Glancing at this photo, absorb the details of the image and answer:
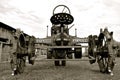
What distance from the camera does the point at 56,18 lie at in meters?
7.02

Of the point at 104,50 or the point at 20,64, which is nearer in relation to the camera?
the point at 104,50

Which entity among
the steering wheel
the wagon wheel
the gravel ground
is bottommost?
the gravel ground

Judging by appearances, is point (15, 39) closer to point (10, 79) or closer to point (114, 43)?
point (10, 79)

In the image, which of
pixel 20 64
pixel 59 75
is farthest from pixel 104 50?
pixel 20 64

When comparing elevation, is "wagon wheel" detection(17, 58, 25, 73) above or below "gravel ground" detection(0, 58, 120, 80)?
above

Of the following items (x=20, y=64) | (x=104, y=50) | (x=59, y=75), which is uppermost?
(x=104, y=50)

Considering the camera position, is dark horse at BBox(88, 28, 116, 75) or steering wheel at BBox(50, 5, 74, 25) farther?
steering wheel at BBox(50, 5, 74, 25)

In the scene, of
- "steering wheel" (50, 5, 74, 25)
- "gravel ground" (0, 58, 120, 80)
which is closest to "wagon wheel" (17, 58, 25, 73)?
"gravel ground" (0, 58, 120, 80)

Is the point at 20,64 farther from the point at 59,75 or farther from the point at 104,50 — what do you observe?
the point at 104,50

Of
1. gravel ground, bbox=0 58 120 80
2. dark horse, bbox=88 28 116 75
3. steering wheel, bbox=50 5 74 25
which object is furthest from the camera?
steering wheel, bbox=50 5 74 25

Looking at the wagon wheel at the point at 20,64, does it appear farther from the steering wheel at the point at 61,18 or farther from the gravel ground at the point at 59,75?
the steering wheel at the point at 61,18

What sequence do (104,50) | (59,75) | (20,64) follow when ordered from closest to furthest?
(59,75) < (104,50) < (20,64)

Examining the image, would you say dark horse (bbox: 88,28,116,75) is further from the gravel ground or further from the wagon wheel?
the wagon wheel

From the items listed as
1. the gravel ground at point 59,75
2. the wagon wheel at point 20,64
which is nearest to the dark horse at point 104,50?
the gravel ground at point 59,75
